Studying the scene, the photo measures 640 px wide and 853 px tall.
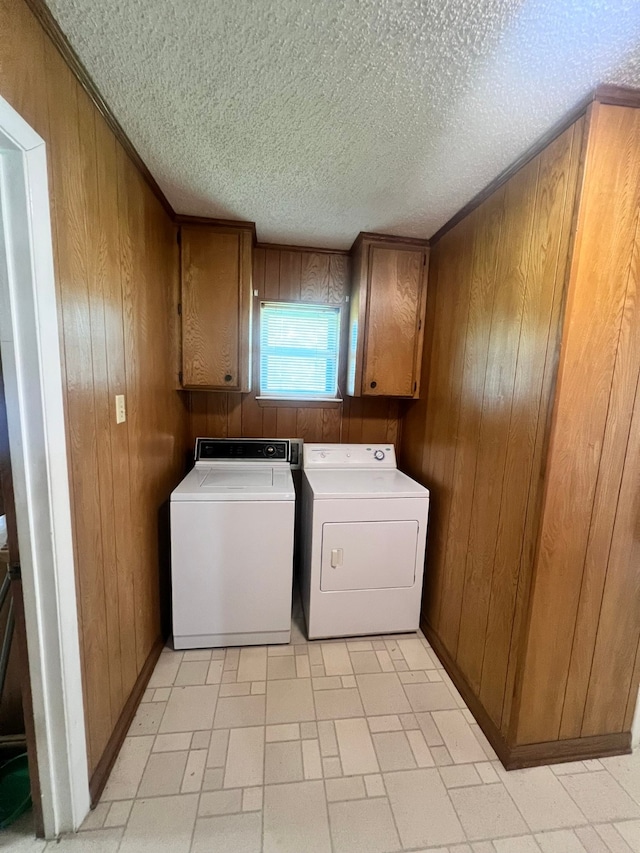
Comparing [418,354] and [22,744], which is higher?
[418,354]

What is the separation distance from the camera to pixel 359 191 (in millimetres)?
1623

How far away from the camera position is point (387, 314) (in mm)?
2170

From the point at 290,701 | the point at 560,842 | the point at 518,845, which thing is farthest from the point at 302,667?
the point at 560,842

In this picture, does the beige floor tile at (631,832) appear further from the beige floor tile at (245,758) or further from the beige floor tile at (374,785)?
the beige floor tile at (245,758)

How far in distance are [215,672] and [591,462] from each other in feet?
6.35

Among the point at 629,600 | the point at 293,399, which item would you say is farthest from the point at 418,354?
the point at 629,600

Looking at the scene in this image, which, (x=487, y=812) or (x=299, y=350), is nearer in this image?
(x=487, y=812)

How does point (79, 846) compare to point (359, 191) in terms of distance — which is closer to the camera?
point (79, 846)

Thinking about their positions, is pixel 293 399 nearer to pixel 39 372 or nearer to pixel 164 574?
pixel 164 574

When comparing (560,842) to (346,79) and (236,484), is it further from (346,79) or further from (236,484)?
(346,79)

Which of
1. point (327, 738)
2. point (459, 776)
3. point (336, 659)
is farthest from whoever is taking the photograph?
point (336, 659)

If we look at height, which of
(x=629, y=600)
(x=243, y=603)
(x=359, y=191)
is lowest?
(x=243, y=603)

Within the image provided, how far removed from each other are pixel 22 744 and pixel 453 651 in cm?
187

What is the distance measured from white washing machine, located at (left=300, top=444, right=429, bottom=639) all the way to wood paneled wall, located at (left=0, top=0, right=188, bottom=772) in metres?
0.87
